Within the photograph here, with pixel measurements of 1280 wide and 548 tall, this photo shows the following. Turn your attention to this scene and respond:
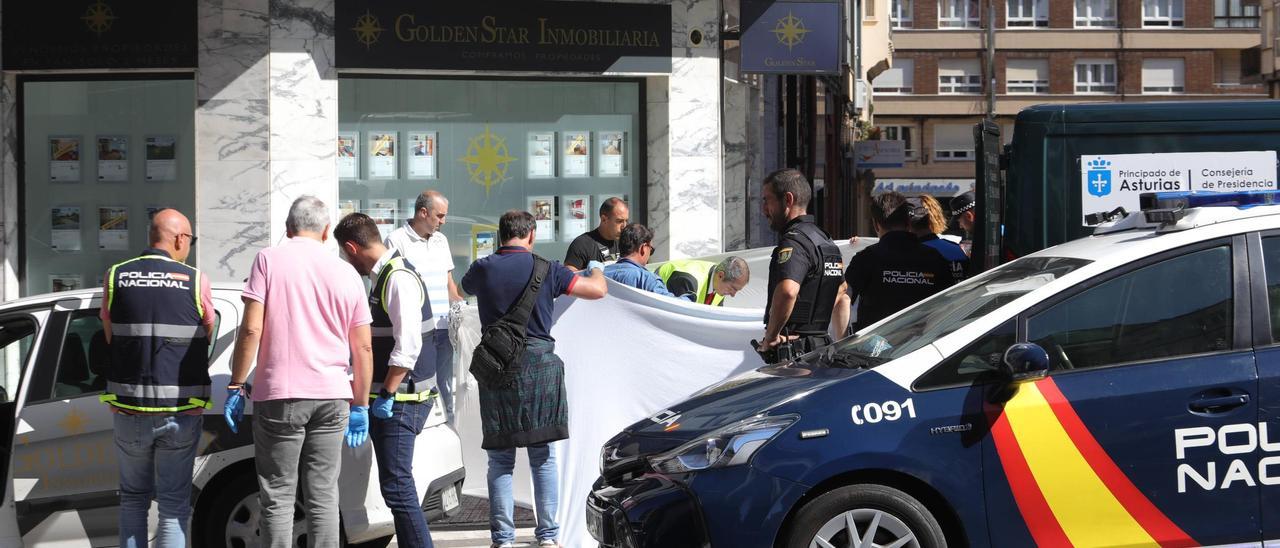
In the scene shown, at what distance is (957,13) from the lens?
59.2 m

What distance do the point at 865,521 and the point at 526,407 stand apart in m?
2.20

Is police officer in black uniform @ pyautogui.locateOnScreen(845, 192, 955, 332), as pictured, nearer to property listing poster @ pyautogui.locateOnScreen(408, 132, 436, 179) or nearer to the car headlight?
the car headlight

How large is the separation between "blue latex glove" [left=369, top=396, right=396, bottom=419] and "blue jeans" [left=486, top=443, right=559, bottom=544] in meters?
0.72

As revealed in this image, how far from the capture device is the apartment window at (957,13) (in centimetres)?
5903

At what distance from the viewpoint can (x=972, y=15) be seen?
5912 cm

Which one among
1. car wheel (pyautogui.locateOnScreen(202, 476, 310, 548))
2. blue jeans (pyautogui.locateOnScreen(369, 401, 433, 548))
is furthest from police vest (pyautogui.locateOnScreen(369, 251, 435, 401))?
car wheel (pyautogui.locateOnScreen(202, 476, 310, 548))

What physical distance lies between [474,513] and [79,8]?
6355mm

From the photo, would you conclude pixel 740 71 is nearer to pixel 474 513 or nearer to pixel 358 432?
pixel 474 513

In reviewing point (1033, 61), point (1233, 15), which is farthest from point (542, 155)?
point (1233, 15)

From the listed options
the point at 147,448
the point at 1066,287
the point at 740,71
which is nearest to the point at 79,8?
the point at 740,71

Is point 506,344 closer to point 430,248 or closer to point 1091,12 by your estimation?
point 430,248

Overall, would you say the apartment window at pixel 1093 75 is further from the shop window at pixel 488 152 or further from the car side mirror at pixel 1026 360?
the car side mirror at pixel 1026 360

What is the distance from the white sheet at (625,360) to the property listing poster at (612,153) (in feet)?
19.2

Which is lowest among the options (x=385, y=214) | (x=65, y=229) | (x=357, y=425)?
(x=357, y=425)
